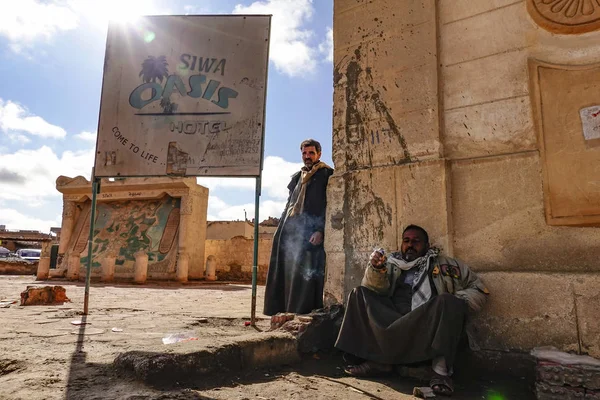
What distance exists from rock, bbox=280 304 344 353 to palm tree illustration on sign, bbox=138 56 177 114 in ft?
7.63

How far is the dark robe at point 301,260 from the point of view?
3689mm

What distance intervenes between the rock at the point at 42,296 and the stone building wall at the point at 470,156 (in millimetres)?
3964

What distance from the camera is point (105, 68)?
14.1ft

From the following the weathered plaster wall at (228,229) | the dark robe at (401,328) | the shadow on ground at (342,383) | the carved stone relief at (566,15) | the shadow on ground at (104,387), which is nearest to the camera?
the shadow on ground at (104,387)

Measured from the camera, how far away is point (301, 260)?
12.4 ft

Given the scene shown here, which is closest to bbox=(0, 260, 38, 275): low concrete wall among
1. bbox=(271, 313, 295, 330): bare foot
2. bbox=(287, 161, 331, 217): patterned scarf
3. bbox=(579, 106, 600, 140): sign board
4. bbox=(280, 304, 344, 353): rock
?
bbox=(287, 161, 331, 217): patterned scarf

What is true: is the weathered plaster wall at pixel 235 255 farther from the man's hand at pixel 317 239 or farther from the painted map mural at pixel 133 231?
the man's hand at pixel 317 239

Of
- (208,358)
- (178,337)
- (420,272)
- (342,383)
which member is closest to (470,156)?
(420,272)

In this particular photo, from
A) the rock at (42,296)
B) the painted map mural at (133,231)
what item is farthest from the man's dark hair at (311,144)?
the painted map mural at (133,231)

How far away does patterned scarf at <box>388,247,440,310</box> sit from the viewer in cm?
253

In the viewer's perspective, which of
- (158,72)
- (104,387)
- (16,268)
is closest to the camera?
(104,387)

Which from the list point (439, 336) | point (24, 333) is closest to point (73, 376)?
point (24, 333)

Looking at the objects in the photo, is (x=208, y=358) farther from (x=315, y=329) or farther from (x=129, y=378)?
(x=315, y=329)

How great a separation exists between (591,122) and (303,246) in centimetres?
229
